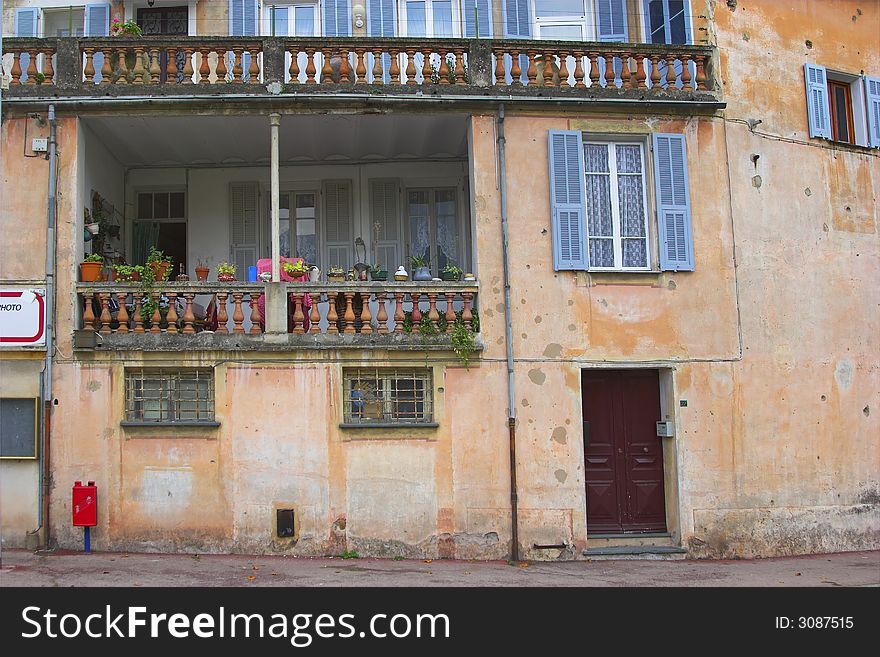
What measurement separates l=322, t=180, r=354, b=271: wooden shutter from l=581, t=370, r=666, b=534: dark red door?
4767 mm

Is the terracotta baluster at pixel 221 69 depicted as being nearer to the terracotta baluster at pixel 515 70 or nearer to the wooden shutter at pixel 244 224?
the wooden shutter at pixel 244 224

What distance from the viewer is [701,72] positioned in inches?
511

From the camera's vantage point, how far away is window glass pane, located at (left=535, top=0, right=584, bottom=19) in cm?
1430

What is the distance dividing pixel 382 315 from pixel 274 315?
147 centimetres

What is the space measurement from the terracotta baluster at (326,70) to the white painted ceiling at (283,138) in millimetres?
516

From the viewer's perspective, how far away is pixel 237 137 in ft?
43.9

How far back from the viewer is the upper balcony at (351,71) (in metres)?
12.1

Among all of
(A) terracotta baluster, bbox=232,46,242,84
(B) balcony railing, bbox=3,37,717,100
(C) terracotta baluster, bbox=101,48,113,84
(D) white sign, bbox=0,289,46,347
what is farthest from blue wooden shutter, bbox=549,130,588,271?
(D) white sign, bbox=0,289,46,347

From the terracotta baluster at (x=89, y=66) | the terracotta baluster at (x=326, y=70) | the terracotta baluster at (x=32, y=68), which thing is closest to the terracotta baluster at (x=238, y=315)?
the terracotta baluster at (x=326, y=70)

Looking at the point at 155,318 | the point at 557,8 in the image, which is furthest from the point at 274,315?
the point at 557,8

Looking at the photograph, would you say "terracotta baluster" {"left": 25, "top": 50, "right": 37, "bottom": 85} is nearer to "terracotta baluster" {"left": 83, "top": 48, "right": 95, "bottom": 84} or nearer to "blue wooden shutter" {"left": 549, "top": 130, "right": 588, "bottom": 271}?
"terracotta baluster" {"left": 83, "top": 48, "right": 95, "bottom": 84}

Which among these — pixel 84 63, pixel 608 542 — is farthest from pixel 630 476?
pixel 84 63

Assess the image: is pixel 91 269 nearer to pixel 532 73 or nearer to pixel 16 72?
pixel 16 72

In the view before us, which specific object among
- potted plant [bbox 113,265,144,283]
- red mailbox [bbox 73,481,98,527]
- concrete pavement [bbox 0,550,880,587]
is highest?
potted plant [bbox 113,265,144,283]
